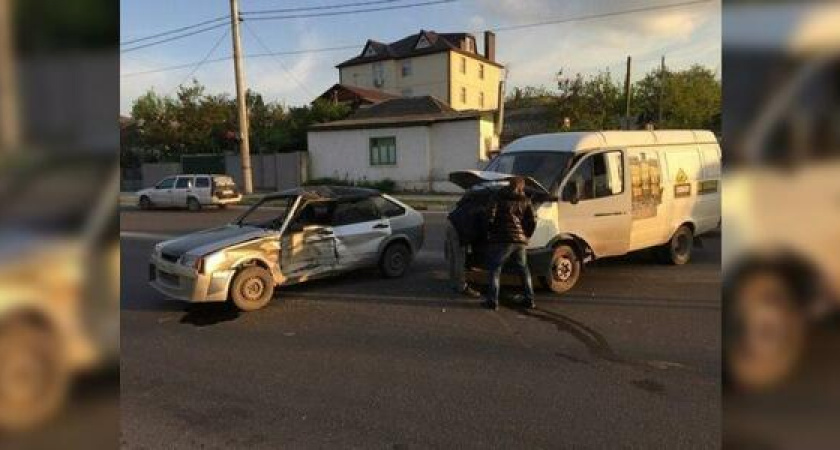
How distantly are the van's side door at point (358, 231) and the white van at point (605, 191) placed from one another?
1219 millimetres

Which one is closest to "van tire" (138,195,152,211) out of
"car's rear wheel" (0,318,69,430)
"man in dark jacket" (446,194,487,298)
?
"man in dark jacket" (446,194,487,298)

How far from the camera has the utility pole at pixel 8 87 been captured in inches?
26.8

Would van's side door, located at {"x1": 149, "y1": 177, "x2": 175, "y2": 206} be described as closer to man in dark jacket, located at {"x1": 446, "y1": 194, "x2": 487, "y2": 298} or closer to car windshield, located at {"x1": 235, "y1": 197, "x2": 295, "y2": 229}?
car windshield, located at {"x1": 235, "y1": 197, "x2": 295, "y2": 229}

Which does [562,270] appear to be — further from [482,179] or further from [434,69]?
[434,69]

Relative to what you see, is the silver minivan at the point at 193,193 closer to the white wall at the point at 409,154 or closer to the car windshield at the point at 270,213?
the white wall at the point at 409,154

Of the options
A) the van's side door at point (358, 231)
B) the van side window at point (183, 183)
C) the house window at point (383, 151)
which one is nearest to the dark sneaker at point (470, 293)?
the van's side door at point (358, 231)

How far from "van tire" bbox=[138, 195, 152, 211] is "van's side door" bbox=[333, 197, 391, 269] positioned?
1786 centimetres

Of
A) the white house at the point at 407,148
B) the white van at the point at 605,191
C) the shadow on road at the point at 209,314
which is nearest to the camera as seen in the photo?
the shadow on road at the point at 209,314

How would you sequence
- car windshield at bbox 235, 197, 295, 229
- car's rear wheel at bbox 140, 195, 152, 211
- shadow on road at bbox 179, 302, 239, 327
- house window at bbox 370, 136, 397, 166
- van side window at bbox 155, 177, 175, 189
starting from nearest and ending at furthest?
shadow on road at bbox 179, 302, 239, 327, car windshield at bbox 235, 197, 295, 229, van side window at bbox 155, 177, 175, 189, car's rear wheel at bbox 140, 195, 152, 211, house window at bbox 370, 136, 397, 166

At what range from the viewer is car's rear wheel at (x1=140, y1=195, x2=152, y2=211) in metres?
24.2

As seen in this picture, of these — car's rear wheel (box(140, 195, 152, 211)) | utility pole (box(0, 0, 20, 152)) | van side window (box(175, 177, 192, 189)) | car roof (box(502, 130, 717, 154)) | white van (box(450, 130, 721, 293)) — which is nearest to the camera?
utility pole (box(0, 0, 20, 152))

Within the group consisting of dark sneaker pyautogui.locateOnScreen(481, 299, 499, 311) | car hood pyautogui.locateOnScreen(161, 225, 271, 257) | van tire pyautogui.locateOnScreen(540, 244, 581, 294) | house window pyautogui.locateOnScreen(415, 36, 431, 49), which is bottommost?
dark sneaker pyautogui.locateOnScreen(481, 299, 499, 311)

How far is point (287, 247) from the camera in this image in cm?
782

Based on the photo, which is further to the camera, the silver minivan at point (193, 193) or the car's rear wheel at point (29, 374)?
the silver minivan at point (193, 193)
